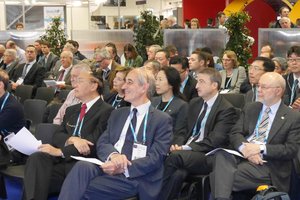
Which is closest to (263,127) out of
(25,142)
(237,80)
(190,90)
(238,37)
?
(190,90)

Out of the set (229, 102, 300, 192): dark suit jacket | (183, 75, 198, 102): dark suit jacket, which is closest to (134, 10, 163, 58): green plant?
(183, 75, 198, 102): dark suit jacket

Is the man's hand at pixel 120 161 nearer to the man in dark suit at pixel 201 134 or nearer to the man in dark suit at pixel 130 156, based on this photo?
the man in dark suit at pixel 130 156

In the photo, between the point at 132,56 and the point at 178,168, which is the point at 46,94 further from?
the point at 178,168

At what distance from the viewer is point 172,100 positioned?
4.62m

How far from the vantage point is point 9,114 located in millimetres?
4645

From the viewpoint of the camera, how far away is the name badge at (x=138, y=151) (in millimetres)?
3542

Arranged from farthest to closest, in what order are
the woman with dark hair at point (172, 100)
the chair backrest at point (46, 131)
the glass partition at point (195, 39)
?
the glass partition at point (195, 39), the woman with dark hair at point (172, 100), the chair backrest at point (46, 131)

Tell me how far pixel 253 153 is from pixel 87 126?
1534 millimetres

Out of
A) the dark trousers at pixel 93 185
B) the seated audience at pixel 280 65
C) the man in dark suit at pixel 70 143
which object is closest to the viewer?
the dark trousers at pixel 93 185

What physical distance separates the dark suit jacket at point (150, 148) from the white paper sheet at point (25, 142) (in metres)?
0.62

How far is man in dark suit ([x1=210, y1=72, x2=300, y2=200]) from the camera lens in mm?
3586

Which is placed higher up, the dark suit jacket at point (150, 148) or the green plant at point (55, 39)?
the green plant at point (55, 39)

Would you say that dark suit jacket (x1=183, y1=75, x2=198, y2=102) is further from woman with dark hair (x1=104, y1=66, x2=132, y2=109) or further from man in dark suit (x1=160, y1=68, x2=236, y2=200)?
man in dark suit (x1=160, y1=68, x2=236, y2=200)

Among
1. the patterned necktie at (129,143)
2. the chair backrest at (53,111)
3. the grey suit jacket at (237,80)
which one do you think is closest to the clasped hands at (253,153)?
the patterned necktie at (129,143)
